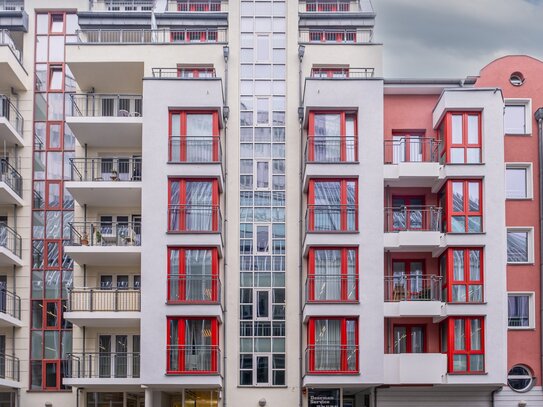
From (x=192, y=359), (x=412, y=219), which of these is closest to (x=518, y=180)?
(x=412, y=219)

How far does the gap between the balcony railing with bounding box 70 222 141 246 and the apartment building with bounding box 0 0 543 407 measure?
0.11m

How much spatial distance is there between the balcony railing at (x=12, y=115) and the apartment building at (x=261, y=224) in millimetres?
87

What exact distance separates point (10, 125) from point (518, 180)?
18.9 meters

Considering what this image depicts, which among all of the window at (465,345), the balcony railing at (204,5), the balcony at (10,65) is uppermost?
the balcony railing at (204,5)

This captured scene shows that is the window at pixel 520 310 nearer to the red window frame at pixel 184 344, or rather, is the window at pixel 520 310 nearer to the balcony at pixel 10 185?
the red window frame at pixel 184 344

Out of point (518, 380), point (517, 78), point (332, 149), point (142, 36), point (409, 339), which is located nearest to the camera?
point (518, 380)

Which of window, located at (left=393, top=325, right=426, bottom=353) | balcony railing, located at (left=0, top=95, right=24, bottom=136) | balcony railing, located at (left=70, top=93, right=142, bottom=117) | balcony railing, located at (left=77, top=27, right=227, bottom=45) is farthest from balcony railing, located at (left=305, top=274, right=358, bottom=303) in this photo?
balcony railing, located at (left=0, top=95, right=24, bottom=136)

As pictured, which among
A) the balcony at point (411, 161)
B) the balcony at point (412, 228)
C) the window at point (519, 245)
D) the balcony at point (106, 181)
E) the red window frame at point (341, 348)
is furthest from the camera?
the window at point (519, 245)

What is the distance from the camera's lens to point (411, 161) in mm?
33406

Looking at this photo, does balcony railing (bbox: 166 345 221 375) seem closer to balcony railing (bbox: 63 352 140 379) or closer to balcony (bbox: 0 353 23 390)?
balcony railing (bbox: 63 352 140 379)

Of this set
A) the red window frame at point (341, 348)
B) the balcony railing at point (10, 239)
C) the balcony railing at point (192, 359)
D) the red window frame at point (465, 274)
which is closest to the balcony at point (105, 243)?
the balcony railing at point (10, 239)

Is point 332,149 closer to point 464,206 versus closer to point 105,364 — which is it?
point 464,206

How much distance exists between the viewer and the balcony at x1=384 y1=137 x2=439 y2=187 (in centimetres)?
3256

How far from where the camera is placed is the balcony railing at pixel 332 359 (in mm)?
31312
